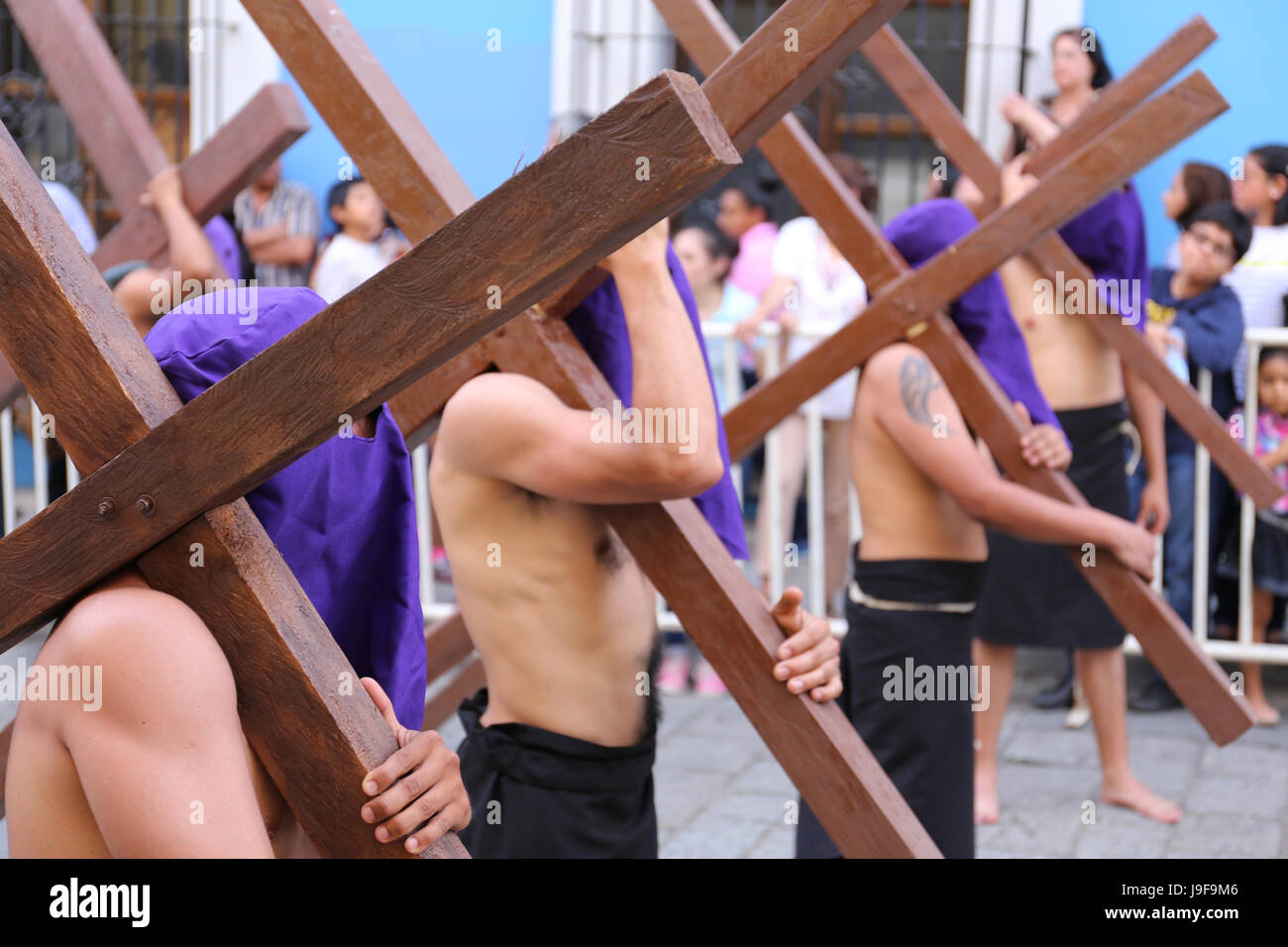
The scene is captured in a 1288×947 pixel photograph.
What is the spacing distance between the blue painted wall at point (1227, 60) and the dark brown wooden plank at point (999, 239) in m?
4.82

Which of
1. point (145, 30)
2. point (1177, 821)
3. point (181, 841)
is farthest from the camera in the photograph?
point (145, 30)

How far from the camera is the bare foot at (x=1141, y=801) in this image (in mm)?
4566

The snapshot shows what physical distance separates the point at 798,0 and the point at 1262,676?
5.25 metres

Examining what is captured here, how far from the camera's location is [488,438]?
2.26 meters

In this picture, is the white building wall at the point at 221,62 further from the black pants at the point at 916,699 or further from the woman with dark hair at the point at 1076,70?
the black pants at the point at 916,699

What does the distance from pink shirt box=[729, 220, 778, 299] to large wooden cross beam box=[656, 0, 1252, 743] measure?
155 inches

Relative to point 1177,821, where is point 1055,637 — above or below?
above

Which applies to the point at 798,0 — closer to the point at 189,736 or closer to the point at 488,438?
the point at 488,438

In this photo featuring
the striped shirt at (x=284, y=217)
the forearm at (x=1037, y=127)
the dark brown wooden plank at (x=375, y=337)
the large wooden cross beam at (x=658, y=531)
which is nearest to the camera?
the dark brown wooden plank at (x=375, y=337)


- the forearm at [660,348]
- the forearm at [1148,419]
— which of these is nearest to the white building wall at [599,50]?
the forearm at [1148,419]

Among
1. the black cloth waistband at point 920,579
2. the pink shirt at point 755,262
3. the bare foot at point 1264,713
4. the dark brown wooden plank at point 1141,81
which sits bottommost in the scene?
the bare foot at point 1264,713

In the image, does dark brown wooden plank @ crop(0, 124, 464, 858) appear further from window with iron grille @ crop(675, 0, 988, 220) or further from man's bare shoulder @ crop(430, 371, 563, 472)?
window with iron grille @ crop(675, 0, 988, 220)
